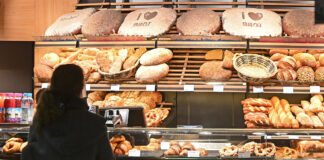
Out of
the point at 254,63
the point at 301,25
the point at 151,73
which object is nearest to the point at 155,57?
the point at 151,73

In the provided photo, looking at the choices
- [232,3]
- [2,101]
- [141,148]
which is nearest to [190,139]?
[141,148]

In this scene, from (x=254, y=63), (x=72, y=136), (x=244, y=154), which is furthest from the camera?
(x=254, y=63)

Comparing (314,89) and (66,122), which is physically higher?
(314,89)

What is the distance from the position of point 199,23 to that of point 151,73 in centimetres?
76

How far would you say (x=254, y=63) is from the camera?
14.9ft

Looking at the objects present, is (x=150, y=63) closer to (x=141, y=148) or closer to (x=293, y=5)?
(x=141, y=148)

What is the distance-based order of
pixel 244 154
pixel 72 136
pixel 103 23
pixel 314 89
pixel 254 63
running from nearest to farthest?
pixel 72 136
pixel 244 154
pixel 314 89
pixel 254 63
pixel 103 23

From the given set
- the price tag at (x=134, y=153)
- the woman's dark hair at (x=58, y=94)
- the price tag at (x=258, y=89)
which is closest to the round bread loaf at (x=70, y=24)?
the price tag at (x=134, y=153)

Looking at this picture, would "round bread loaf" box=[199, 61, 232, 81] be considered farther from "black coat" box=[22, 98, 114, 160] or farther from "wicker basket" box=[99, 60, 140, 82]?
"black coat" box=[22, 98, 114, 160]

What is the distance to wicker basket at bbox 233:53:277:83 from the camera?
432 cm

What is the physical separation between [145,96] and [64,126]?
258cm

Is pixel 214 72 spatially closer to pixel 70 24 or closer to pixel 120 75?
pixel 120 75

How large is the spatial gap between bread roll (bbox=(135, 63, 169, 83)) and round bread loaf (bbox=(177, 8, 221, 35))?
0.46 meters

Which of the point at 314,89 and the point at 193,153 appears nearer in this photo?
the point at 193,153
